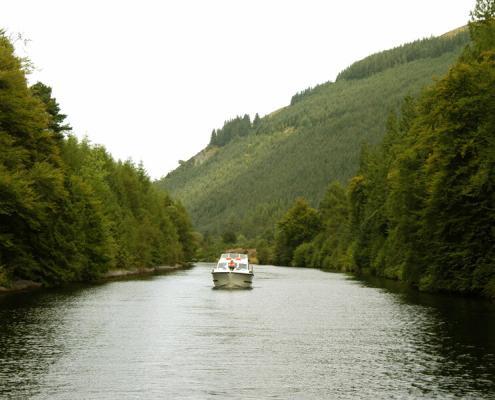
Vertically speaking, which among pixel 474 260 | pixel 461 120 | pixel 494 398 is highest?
pixel 461 120

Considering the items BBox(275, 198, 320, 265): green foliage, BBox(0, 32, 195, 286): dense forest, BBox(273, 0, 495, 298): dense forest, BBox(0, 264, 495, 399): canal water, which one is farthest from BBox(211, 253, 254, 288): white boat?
BBox(275, 198, 320, 265): green foliage

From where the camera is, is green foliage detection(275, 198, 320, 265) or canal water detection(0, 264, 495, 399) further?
green foliage detection(275, 198, 320, 265)

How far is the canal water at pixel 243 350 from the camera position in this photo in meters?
19.6

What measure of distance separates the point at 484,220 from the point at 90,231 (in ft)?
138

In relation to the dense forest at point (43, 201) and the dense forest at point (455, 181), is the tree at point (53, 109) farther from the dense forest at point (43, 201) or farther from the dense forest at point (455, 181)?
the dense forest at point (455, 181)

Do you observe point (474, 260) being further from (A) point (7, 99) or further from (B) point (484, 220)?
(A) point (7, 99)

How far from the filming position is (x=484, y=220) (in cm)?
5000

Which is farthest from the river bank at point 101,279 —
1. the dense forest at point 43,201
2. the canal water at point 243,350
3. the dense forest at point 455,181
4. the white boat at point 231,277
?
the dense forest at point 455,181

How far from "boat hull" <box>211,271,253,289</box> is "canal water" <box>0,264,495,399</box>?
22383mm

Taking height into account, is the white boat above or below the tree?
below

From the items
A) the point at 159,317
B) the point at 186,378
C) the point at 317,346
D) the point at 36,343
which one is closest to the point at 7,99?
the point at 159,317

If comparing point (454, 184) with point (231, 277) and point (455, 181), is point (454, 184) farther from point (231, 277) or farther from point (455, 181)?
point (231, 277)

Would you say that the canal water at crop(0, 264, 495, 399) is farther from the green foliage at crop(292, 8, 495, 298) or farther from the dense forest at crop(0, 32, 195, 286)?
the dense forest at crop(0, 32, 195, 286)

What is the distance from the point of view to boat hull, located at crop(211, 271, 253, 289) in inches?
2731
